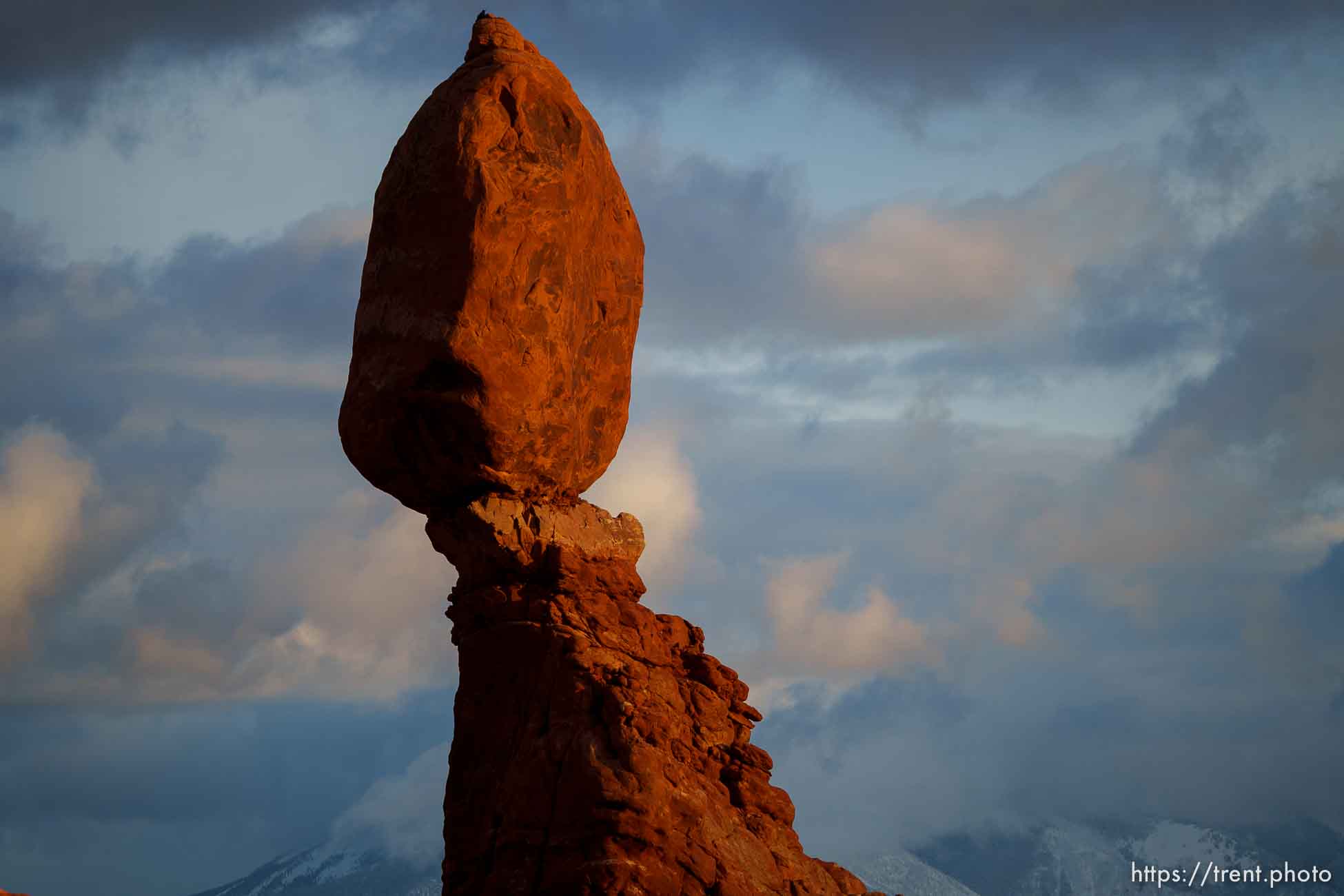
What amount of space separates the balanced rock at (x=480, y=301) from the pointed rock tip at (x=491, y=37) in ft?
0.78

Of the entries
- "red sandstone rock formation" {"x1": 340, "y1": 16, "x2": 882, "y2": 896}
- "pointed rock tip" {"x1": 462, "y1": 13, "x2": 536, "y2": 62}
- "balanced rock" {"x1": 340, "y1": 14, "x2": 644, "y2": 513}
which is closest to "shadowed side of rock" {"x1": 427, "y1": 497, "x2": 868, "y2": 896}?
"red sandstone rock formation" {"x1": 340, "y1": 16, "x2": 882, "y2": 896}

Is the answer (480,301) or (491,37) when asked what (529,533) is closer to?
(480,301)

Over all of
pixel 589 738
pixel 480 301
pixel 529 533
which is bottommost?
pixel 589 738

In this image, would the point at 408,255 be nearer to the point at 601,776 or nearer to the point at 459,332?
the point at 459,332

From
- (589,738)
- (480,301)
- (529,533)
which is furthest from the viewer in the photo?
(529,533)

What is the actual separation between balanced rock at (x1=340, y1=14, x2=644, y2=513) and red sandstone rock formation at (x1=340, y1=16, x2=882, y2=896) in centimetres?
3

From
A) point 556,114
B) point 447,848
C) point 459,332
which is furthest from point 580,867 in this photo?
point 556,114

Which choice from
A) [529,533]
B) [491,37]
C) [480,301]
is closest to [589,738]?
[529,533]

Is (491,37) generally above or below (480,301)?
above

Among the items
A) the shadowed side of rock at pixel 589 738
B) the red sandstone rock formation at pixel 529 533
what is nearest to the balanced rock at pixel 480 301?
the red sandstone rock formation at pixel 529 533

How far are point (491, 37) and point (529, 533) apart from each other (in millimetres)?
6672

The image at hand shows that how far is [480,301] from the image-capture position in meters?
24.3

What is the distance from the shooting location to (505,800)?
78.0 feet

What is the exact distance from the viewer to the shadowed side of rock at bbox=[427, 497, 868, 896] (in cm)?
2308
